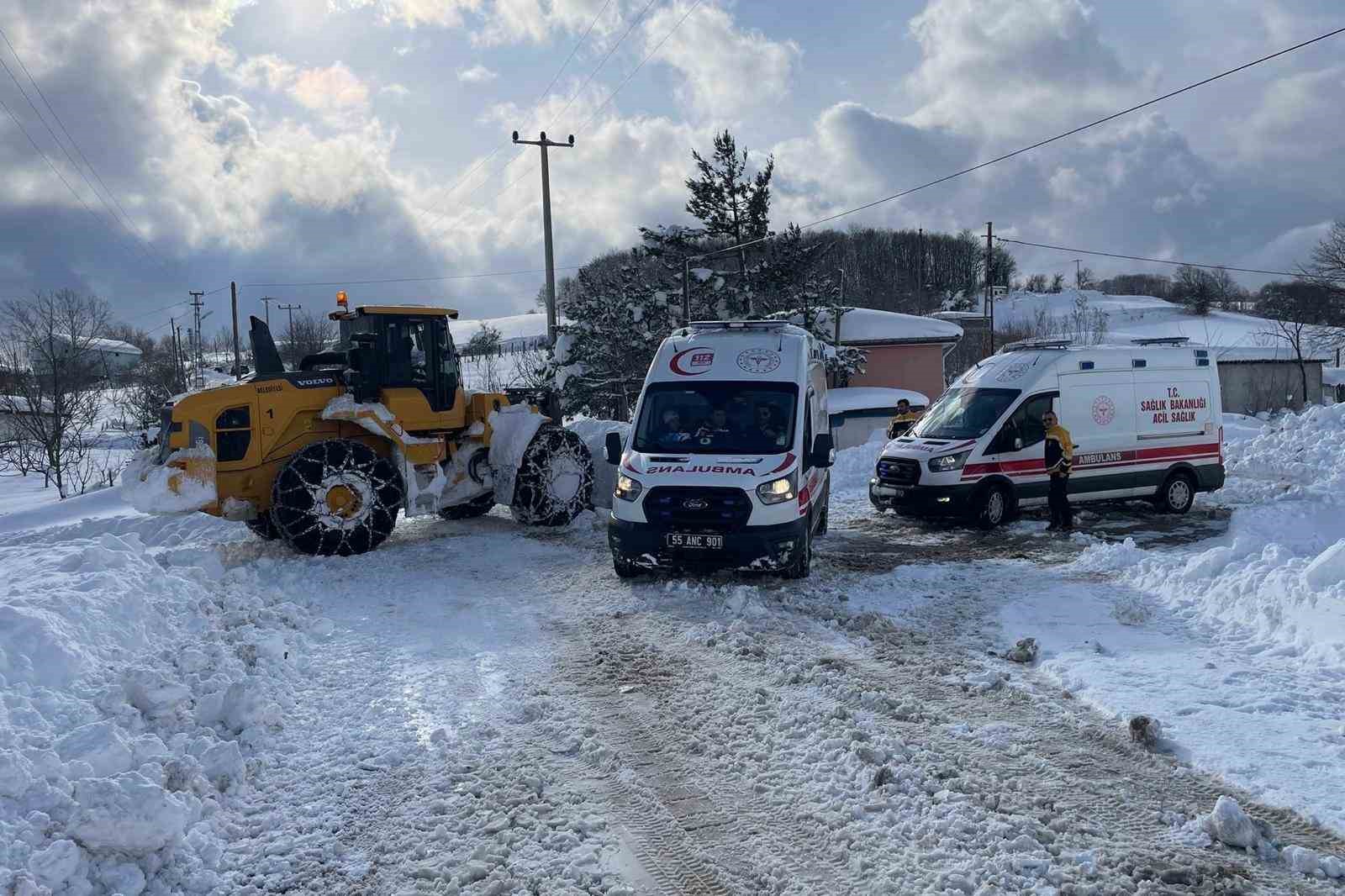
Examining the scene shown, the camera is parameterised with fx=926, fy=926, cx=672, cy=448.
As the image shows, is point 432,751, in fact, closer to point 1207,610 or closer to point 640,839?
point 640,839

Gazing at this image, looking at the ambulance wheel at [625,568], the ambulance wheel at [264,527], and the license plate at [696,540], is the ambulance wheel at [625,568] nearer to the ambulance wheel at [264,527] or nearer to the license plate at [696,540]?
the license plate at [696,540]

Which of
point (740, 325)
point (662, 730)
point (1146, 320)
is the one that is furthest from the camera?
point (1146, 320)

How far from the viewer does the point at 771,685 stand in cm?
643

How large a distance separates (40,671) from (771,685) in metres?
4.41

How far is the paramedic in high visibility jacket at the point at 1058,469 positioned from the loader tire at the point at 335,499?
8646 millimetres

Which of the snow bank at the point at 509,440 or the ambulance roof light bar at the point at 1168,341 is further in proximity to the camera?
the ambulance roof light bar at the point at 1168,341

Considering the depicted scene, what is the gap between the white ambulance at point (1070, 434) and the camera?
1302 cm

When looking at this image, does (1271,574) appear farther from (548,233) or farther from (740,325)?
(548,233)

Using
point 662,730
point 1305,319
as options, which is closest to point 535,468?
point 662,730

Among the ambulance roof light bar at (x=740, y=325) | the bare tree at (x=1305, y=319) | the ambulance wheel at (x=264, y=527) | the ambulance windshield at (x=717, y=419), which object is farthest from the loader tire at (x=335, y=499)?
the bare tree at (x=1305, y=319)

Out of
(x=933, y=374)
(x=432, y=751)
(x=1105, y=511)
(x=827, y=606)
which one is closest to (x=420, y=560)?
(x=827, y=606)

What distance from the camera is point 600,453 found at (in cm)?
1437

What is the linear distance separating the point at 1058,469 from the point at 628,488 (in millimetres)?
6540

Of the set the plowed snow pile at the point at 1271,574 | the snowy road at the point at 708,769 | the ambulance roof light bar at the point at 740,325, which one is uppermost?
the ambulance roof light bar at the point at 740,325
